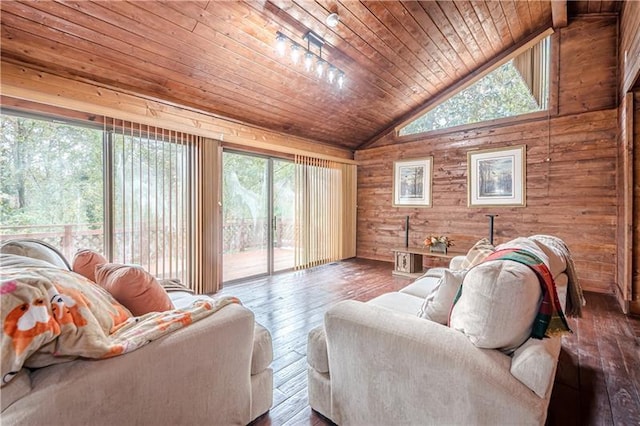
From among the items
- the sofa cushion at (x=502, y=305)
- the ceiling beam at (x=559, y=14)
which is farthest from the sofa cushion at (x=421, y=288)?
the ceiling beam at (x=559, y=14)

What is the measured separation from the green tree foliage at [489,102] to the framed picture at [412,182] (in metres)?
0.71

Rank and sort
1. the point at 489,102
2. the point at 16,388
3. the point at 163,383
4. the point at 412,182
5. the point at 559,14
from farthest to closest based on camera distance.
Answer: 1. the point at 412,182
2. the point at 489,102
3. the point at 559,14
4. the point at 163,383
5. the point at 16,388

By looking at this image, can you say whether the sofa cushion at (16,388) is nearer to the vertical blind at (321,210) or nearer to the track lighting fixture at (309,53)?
the track lighting fixture at (309,53)

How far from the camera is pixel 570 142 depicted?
3861mm

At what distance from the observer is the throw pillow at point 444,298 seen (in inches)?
53.7

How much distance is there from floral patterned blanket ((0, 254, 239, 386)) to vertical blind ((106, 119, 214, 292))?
184 centimetres

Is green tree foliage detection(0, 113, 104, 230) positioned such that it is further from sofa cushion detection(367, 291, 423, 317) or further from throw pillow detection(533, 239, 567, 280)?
throw pillow detection(533, 239, 567, 280)

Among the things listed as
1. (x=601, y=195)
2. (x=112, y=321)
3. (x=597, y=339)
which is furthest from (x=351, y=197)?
(x=112, y=321)

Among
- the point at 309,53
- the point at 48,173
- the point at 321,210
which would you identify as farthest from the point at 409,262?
the point at 48,173

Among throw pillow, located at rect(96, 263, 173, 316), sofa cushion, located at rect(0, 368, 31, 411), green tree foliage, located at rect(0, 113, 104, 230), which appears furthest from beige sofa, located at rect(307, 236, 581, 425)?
green tree foliage, located at rect(0, 113, 104, 230)

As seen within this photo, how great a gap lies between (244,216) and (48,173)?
7.35 feet

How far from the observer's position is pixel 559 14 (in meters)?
3.51

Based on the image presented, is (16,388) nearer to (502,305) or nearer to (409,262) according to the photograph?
(502,305)

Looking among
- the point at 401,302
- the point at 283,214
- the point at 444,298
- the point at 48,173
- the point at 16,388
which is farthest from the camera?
the point at 283,214
